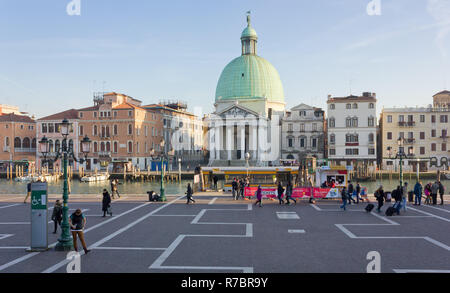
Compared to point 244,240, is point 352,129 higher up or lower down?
higher up

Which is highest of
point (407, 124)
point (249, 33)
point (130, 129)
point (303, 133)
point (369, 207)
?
point (249, 33)

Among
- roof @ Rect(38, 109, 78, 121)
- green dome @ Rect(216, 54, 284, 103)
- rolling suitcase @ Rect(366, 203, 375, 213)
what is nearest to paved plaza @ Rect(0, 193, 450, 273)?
rolling suitcase @ Rect(366, 203, 375, 213)

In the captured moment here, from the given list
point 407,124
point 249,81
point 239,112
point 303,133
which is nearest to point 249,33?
point 249,81

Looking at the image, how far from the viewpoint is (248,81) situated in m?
85.8

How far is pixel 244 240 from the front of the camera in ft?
50.1

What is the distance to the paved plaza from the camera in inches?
464

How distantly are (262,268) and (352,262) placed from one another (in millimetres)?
2844

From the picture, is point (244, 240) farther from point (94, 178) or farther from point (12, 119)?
point (12, 119)

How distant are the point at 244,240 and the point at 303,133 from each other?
62.7 m

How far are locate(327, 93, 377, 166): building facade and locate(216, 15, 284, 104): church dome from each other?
18.4 metres

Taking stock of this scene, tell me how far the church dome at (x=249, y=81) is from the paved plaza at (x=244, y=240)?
→ 6300 centimetres

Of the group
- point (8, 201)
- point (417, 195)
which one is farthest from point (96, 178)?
point (417, 195)

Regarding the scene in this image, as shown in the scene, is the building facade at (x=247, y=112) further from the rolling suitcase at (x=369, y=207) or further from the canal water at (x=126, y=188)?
the rolling suitcase at (x=369, y=207)

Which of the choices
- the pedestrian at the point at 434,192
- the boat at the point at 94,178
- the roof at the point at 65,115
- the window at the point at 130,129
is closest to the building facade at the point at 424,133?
the pedestrian at the point at 434,192
